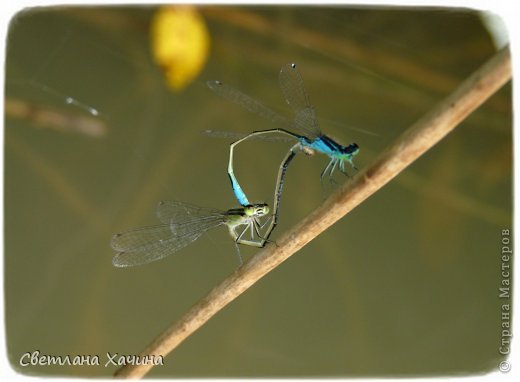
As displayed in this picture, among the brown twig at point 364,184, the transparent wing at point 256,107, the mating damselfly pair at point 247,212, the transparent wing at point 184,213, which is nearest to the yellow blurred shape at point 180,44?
the transparent wing at point 256,107

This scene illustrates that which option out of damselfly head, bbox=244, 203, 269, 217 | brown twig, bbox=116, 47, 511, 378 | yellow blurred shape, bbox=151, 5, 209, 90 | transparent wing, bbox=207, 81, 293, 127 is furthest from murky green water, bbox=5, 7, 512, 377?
brown twig, bbox=116, 47, 511, 378

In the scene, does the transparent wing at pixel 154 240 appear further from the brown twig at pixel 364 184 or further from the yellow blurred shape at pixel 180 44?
the yellow blurred shape at pixel 180 44

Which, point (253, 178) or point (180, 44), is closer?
point (253, 178)

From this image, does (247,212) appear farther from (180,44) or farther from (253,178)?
(180,44)

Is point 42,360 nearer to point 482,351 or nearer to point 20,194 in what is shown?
point 20,194

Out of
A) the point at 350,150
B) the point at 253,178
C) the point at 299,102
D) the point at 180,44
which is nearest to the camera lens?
the point at 350,150

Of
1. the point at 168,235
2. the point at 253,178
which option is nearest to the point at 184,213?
the point at 168,235
